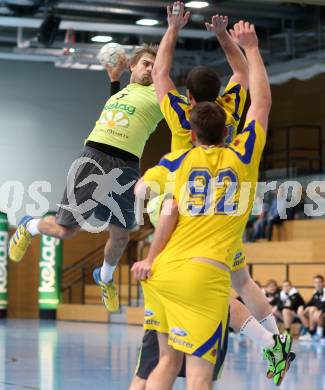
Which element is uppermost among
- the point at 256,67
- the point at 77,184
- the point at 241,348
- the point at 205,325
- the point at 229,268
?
the point at 256,67

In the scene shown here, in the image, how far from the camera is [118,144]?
6336mm

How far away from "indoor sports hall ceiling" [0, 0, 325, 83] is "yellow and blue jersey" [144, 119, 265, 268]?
12.2 meters

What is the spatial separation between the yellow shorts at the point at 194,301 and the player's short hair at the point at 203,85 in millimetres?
937

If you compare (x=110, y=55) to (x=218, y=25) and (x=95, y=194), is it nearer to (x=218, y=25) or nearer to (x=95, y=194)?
(x=95, y=194)

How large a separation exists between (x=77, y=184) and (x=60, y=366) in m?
4.05

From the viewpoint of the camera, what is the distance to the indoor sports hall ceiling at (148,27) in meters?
16.6

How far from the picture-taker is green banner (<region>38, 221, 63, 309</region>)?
20.8 meters

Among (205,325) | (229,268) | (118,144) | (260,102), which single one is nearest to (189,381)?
(205,325)

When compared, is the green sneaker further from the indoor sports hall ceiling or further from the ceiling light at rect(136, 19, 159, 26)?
the ceiling light at rect(136, 19, 159, 26)

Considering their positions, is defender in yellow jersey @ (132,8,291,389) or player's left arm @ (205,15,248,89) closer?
defender in yellow jersey @ (132,8,291,389)

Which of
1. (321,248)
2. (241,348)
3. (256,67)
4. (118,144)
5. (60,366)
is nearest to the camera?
(256,67)

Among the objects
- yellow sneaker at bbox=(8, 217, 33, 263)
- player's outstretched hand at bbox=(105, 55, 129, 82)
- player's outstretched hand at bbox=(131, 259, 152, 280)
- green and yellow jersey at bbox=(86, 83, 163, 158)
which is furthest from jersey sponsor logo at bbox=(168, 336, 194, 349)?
yellow sneaker at bbox=(8, 217, 33, 263)

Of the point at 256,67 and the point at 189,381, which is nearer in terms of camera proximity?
the point at 189,381

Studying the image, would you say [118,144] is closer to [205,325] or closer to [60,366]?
[205,325]
